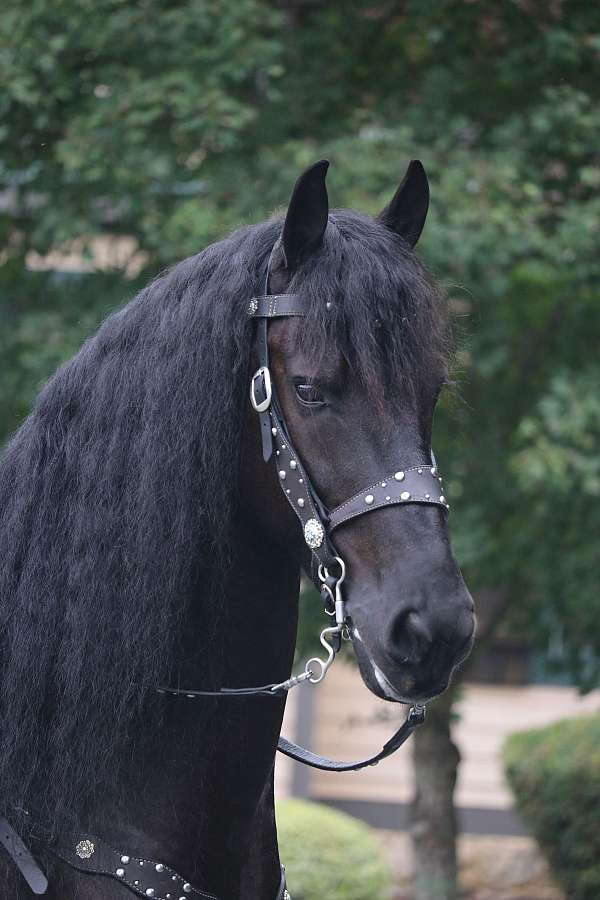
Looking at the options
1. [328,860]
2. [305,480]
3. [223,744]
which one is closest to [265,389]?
[305,480]

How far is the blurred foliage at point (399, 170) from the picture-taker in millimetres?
5059

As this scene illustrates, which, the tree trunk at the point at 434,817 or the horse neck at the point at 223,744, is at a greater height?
the horse neck at the point at 223,744

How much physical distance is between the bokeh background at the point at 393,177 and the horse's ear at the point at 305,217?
2.45 m

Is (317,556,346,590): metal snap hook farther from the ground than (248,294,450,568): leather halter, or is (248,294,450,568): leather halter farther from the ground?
(248,294,450,568): leather halter

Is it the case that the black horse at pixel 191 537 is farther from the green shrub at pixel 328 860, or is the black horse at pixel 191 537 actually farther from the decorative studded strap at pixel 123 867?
the green shrub at pixel 328 860

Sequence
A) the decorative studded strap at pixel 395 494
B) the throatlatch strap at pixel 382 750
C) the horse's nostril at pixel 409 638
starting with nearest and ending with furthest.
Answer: the horse's nostril at pixel 409 638
the decorative studded strap at pixel 395 494
the throatlatch strap at pixel 382 750

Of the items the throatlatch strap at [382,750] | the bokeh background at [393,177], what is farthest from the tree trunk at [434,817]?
the throatlatch strap at [382,750]

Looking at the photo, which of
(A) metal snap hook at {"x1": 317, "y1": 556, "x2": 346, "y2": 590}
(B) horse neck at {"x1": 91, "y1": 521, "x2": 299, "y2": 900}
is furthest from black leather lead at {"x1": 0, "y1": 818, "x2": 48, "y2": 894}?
(A) metal snap hook at {"x1": 317, "y1": 556, "x2": 346, "y2": 590}

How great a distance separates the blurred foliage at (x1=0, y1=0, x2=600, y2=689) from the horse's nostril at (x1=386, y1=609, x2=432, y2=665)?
2934 mm

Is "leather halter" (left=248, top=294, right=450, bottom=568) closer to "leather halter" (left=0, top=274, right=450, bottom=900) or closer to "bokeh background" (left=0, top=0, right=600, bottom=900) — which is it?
"leather halter" (left=0, top=274, right=450, bottom=900)

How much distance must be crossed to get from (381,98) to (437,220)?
42.7 inches

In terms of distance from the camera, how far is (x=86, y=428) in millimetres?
2367

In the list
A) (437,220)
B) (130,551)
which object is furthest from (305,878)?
(130,551)

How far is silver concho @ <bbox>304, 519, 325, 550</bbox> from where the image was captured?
2.19 meters
